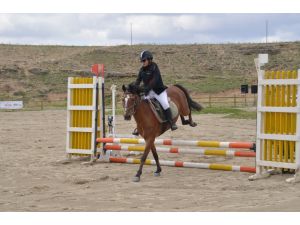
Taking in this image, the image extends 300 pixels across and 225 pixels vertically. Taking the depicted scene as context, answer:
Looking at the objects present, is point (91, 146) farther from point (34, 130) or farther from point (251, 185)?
point (34, 130)

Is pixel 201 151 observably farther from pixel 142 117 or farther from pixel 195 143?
pixel 142 117

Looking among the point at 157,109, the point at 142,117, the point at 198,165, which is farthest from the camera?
the point at 198,165

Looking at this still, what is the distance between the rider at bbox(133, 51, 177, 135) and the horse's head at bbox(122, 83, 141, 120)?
0.76 feet

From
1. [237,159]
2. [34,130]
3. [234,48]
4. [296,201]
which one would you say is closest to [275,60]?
[234,48]

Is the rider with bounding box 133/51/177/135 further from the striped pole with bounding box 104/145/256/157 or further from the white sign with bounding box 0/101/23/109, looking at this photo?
the white sign with bounding box 0/101/23/109

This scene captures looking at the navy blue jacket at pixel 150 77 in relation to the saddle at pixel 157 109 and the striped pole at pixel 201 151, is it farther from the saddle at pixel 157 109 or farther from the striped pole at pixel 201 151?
the striped pole at pixel 201 151

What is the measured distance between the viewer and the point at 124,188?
9945 millimetres

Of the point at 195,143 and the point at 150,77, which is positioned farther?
the point at 195,143

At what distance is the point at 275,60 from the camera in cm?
6744

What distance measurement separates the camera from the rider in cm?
1118

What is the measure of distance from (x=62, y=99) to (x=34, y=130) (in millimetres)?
30345

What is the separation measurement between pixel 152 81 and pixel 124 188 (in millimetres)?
2385

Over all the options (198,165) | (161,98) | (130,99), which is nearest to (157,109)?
(161,98)

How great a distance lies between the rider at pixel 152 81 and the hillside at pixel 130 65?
135 ft
